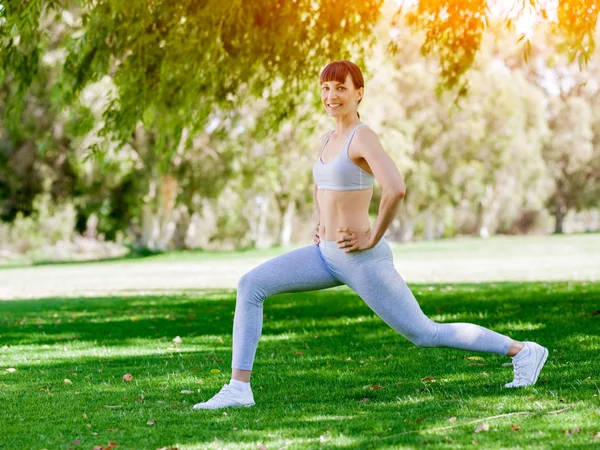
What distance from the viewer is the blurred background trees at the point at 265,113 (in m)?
11.2

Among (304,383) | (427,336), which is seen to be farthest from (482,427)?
(304,383)

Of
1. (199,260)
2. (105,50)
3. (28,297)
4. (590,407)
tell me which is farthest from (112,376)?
(199,260)

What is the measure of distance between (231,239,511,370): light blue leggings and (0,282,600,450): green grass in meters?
0.41

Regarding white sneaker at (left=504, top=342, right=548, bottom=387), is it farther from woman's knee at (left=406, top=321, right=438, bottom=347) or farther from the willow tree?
the willow tree

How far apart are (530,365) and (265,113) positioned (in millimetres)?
10017

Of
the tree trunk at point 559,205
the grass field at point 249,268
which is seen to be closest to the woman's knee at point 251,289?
the grass field at point 249,268

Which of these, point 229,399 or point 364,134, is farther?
point 229,399

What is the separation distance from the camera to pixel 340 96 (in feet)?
17.6

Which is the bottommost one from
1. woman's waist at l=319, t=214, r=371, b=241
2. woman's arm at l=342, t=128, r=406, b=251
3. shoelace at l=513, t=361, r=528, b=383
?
shoelace at l=513, t=361, r=528, b=383

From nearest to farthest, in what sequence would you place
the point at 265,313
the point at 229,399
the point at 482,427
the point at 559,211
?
the point at 482,427, the point at 229,399, the point at 265,313, the point at 559,211

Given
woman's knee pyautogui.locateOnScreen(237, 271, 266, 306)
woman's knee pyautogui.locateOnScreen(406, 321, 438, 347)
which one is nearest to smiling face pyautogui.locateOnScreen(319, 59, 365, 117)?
woman's knee pyautogui.locateOnScreen(237, 271, 266, 306)

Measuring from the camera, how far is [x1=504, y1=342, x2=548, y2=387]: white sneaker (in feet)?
18.9

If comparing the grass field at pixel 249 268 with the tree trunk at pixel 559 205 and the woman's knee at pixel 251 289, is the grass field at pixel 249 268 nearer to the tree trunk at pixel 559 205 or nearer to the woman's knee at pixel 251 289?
the woman's knee at pixel 251 289

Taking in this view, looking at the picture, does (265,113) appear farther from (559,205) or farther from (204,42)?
(559,205)
